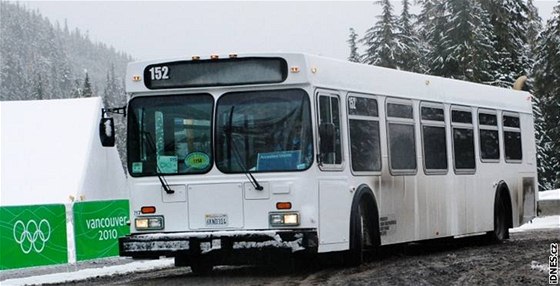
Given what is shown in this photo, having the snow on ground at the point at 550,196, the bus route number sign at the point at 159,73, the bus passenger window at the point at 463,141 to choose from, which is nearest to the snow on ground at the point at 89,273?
the bus route number sign at the point at 159,73

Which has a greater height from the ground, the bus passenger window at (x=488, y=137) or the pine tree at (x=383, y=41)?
the pine tree at (x=383, y=41)

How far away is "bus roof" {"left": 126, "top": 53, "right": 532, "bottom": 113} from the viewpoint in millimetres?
12867

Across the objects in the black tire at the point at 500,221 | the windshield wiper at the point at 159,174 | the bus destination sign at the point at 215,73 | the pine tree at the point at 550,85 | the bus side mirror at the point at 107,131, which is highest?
the pine tree at the point at 550,85

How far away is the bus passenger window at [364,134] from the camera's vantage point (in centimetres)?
1390

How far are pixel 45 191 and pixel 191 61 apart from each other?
86.9ft

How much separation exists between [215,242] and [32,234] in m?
5.57

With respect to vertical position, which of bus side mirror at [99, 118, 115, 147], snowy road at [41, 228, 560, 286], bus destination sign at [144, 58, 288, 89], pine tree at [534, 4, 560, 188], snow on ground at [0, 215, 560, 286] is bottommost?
snow on ground at [0, 215, 560, 286]

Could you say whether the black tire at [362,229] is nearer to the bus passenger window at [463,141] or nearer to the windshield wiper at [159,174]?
the windshield wiper at [159,174]

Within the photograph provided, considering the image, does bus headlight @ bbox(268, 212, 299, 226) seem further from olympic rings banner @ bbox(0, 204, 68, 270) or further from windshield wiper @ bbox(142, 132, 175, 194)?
olympic rings banner @ bbox(0, 204, 68, 270)

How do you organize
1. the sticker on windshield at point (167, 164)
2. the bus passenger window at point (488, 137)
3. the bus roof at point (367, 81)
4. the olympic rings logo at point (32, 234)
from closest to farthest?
the bus roof at point (367, 81) → the sticker on windshield at point (167, 164) → the olympic rings logo at point (32, 234) → the bus passenger window at point (488, 137)

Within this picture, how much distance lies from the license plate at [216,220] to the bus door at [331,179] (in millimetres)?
1209

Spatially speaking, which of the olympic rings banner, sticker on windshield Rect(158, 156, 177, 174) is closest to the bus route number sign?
sticker on windshield Rect(158, 156, 177, 174)

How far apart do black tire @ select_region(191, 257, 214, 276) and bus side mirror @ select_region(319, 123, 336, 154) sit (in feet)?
8.39

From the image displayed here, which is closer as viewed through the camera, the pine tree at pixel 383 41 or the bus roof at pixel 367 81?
the bus roof at pixel 367 81
